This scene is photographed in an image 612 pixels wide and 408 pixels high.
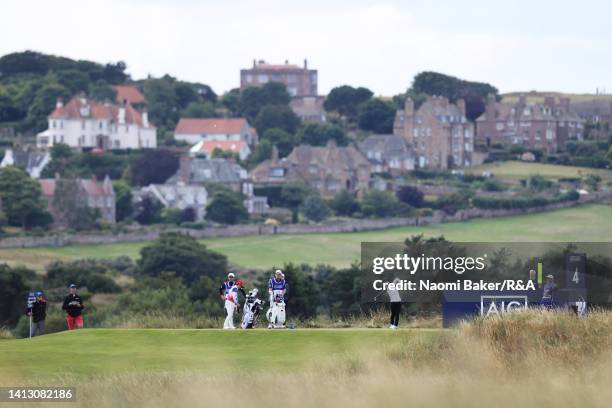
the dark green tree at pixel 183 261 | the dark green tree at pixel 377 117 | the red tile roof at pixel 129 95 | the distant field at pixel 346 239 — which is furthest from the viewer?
the dark green tree at pixel 377 117

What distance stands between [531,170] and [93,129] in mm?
36930

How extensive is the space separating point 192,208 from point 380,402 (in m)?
112

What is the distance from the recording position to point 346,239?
388ft

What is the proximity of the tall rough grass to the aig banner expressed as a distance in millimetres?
2976

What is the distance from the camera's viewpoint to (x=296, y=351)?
28875mm

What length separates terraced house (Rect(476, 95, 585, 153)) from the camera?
16988 cm

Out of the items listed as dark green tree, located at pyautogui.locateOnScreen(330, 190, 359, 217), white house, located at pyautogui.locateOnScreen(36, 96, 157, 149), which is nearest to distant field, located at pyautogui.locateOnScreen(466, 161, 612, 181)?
dark green tree, located at pyautogui.locateOnScreen(330, 190, 359, 217)

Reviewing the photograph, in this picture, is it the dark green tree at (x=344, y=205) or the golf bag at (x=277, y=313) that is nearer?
the golf bag at (x=277, y=313)

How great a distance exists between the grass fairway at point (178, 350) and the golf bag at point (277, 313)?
0.79 metres

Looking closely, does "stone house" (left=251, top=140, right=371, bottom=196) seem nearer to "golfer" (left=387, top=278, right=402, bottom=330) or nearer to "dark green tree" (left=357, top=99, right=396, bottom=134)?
"dark green tree" (left=357, top=99, right=396, bottom=134)

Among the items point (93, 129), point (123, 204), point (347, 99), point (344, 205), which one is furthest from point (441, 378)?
point (347, 99)

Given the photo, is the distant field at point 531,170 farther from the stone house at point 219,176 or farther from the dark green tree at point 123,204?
the dark green tree at point 123,204

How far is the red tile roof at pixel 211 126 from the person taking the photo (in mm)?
174625

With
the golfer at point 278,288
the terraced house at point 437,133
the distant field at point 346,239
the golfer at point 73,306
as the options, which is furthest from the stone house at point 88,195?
the golfer at point 278,288
